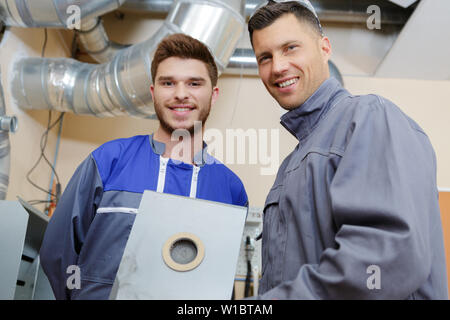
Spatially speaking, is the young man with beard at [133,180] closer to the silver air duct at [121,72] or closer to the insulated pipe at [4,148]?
the silver air duct at [121,72]

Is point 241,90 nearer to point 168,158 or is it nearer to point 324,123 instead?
point 168,158

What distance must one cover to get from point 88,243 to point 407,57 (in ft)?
6.99

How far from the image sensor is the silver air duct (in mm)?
1667

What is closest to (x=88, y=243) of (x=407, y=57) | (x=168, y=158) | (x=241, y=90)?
(x=168, y=158)

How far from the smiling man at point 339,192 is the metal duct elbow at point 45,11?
3.26ft

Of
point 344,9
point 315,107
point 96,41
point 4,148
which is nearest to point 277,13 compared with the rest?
point 315,107

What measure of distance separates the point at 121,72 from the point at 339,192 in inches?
57.5

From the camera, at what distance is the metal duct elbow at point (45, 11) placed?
1.52m

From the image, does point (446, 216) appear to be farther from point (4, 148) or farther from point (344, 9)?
point (4, 148)

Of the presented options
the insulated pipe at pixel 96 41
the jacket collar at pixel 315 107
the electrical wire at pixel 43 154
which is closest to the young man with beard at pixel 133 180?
the jacket collar at pixel 315 107

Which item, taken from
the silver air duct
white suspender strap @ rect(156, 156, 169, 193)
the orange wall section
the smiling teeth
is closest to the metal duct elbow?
the silver air duct

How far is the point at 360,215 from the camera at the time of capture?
569 millimetres

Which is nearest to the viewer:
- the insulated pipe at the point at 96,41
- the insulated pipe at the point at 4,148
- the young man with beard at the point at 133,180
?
Result: the young man with beard at the point at 133,180

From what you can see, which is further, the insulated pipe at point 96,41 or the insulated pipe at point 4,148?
the insulated pipe at point 96,41
